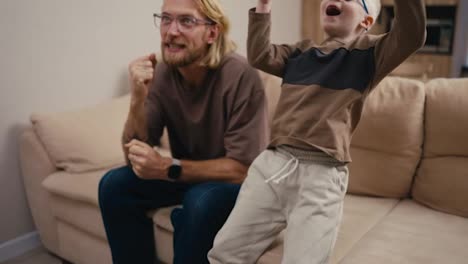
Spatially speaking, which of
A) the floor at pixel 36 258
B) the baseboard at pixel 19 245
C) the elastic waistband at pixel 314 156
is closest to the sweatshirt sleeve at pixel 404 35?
the elastic waistband at pixel 314 156

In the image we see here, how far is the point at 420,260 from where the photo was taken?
1.38 m

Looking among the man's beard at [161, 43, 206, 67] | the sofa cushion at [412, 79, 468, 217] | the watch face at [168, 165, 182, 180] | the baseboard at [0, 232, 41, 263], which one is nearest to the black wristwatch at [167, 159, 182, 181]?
the watch face at [168, 165, 182, 180]

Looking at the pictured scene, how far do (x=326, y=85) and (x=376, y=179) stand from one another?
701mm

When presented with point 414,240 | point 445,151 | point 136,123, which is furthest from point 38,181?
point 445,151

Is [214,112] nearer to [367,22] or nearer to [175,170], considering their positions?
[175,170]

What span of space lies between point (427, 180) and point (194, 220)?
0.94m

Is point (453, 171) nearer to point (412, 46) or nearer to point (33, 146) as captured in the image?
point (412, 46)

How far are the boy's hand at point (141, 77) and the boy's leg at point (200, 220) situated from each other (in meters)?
0.41

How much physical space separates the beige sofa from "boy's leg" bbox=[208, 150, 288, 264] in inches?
2.9

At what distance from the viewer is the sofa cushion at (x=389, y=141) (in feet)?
5.84

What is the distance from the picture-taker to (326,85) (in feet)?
4.28

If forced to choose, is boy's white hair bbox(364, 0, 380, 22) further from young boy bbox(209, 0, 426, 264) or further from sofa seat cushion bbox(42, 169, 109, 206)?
sofa seat cushion bbox(42, 169, 109, 206)

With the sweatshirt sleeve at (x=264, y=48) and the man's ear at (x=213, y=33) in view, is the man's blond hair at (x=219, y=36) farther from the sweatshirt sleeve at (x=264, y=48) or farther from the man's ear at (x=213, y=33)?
the sweatshirt sleeve at (x=264, y=48)

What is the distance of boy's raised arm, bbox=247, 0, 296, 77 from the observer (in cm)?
134
